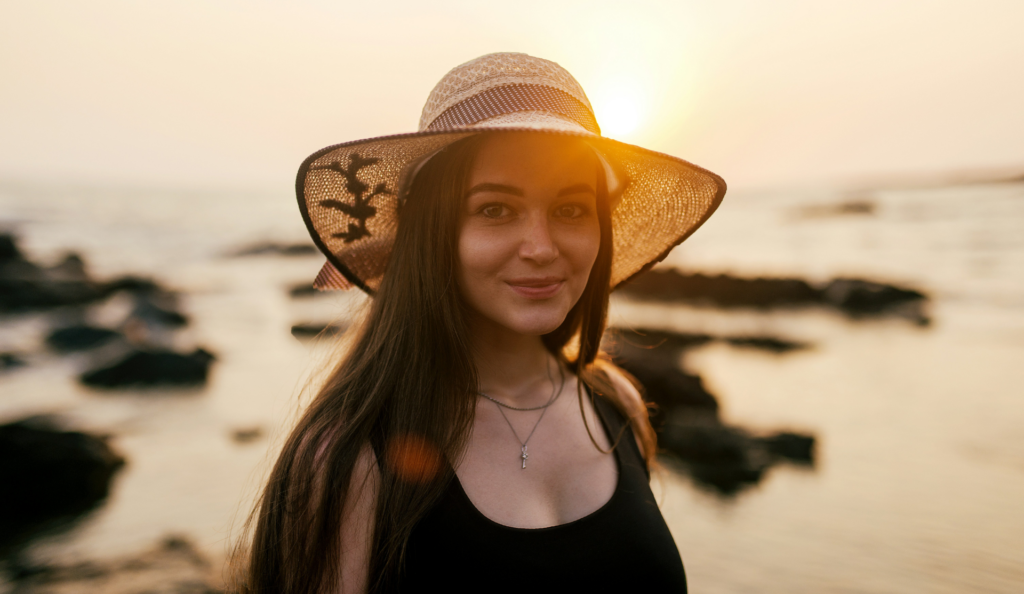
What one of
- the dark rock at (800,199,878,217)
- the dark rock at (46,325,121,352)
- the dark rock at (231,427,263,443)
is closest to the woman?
the dark rock at (231,427,263,443)

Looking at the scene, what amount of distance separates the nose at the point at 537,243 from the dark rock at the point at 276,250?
32.9 meters

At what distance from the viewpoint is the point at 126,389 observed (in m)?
8.56

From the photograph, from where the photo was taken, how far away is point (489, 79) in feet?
5.81

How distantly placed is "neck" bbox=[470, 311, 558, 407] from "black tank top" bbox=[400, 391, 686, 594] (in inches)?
18.9

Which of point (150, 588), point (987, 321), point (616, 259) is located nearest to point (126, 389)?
point (150, 588)

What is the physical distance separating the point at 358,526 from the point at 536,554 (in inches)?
19.0

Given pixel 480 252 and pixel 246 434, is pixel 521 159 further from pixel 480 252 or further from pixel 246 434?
pixel 246 434

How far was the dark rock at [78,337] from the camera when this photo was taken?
432 inches

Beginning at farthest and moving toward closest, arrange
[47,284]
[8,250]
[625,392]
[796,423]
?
[8,250], [47,284], [796,423], [625,392]

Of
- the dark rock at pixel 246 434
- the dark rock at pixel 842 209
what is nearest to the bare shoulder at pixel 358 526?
the dark rock at pixel 246 434

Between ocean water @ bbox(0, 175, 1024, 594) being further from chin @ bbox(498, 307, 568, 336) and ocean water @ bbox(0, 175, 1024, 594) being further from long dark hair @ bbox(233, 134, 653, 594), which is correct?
chin @ bbox(498, 307, 568, 336)

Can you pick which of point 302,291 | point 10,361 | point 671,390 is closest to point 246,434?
point 671,390

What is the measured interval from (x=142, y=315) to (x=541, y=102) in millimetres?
14949

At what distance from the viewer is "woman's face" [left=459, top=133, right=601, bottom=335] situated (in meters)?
1.72
